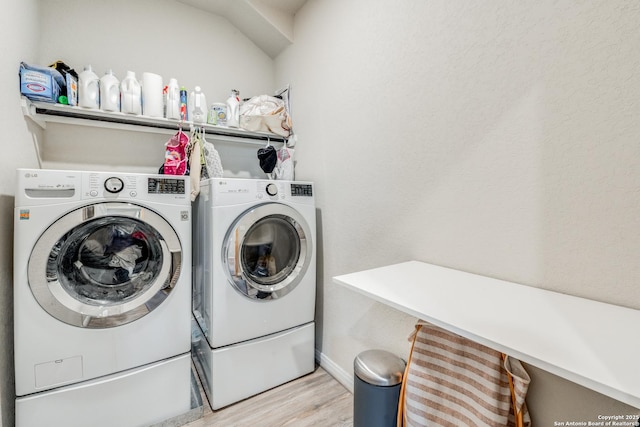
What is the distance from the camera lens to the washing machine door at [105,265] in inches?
43.8

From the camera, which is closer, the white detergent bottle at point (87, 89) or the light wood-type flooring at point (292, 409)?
the light wood-type flooring at point (292, 409)

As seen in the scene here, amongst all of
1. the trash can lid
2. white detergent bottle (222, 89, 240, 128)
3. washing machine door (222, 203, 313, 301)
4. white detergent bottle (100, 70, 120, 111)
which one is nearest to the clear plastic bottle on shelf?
white detergent bottle (222, 89, 240, 128)

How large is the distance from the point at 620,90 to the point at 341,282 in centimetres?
95

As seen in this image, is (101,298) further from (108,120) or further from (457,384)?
(457,384)

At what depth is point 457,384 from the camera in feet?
3.19

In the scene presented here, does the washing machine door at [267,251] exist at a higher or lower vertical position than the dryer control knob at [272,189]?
lower

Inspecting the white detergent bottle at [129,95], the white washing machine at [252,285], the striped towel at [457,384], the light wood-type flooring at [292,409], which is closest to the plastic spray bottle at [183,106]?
the white detergent bottle at [129,95]

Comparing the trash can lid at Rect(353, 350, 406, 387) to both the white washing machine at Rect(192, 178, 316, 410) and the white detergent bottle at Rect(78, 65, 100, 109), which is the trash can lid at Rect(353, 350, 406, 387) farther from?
the white detergent bottle at Rect(78, 65, 100, 109)

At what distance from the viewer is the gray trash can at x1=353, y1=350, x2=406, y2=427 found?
1.13m

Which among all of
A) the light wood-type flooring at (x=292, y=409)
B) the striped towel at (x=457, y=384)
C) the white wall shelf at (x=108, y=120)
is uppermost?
the white wall shelf at (x=108, y=120)

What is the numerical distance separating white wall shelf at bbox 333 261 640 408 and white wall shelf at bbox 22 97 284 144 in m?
1.51

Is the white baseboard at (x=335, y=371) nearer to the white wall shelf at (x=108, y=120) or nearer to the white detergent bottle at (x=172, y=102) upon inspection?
the white wall shelf at (x=108, y=120)

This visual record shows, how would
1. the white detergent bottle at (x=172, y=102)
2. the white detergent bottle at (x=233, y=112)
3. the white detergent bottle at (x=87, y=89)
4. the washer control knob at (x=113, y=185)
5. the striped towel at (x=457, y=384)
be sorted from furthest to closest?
the white detergent bottle at (x=233, y=112), the white detergent bottle at (x=172, y=102), the white detergent bottle at (x=87, y=89), the washer control knob at (x=113, y=185), the striped towel at (x=457, y=384)

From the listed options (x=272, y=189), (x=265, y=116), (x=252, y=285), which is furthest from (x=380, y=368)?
(x=265, y=116)
